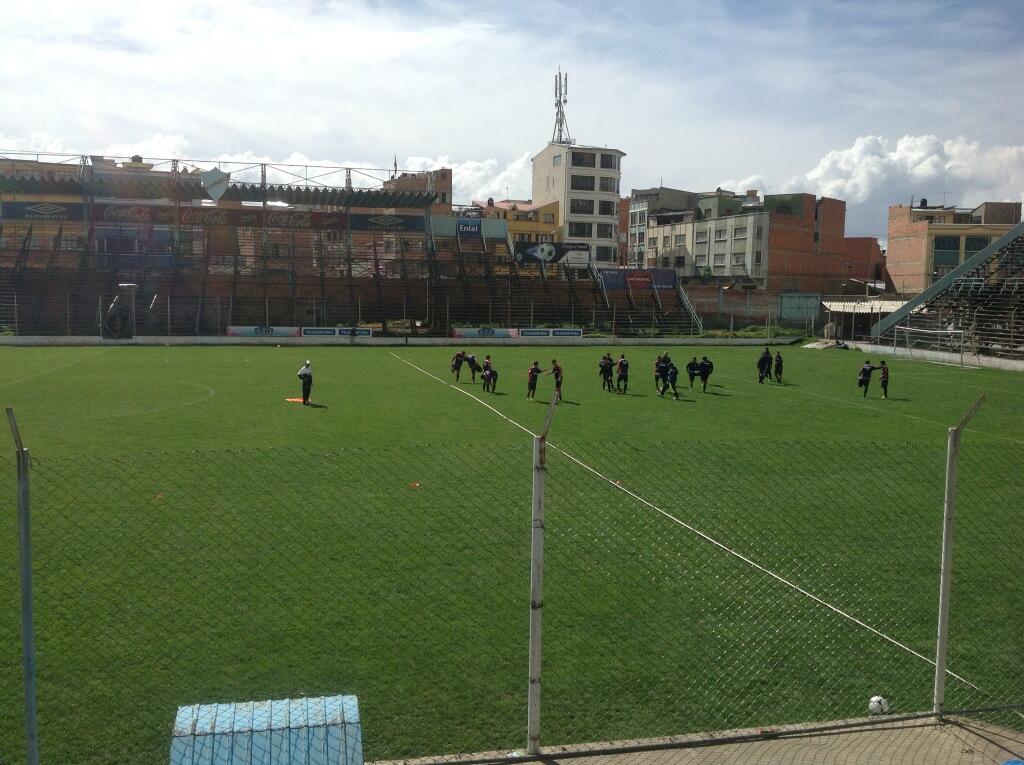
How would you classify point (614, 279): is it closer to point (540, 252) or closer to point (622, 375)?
point (540, 252)

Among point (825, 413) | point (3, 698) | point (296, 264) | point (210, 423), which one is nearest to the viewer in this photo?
point (3, 698)

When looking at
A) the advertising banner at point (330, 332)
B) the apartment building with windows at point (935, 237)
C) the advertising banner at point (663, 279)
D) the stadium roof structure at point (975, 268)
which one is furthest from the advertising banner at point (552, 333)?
the apartment building with windows at point (935, 237)

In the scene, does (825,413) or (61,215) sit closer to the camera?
(825,413)

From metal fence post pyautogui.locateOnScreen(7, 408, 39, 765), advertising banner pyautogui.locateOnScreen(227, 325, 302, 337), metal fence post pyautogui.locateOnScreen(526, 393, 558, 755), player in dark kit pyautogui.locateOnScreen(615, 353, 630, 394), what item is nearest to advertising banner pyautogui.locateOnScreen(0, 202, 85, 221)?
advertising banner pyautogui.locateOnScreen(227, 325, 302, 337)

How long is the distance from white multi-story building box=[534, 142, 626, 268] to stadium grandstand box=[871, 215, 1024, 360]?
39185mm

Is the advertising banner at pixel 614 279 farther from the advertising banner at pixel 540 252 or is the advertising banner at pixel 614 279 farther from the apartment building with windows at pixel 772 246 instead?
the apartment building with windows at pixel 772 246

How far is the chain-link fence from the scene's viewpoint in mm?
6785

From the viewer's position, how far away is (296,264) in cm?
6316

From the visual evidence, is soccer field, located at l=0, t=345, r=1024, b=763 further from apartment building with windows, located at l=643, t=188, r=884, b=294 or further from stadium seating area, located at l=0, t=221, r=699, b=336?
apartment building with windows, located at l=643, t=188, r=884, b=294

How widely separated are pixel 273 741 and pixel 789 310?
64.9 m

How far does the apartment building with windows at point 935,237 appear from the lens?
69188 millimetres

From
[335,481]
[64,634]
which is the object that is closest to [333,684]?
[64,634]

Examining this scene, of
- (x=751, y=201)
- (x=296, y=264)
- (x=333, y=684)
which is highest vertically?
(x=751, y=201)

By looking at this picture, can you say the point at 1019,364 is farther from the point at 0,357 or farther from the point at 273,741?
the point at 0,357
